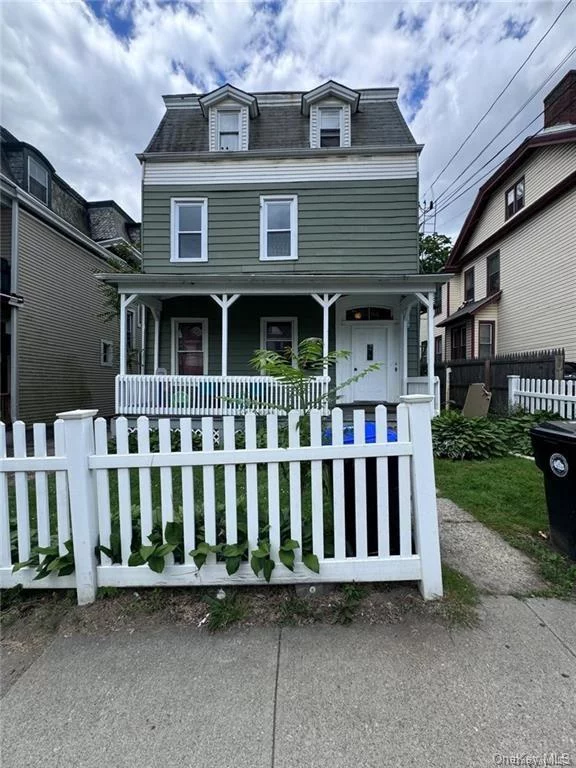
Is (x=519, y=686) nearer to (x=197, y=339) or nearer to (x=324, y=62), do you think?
(x=197, y=339)

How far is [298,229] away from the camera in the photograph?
996 centimetres

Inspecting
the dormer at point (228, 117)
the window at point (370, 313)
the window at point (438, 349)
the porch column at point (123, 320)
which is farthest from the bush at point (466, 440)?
the window at point (438, 349)

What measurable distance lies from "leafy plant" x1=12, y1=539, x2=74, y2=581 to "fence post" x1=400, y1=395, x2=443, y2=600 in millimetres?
2206

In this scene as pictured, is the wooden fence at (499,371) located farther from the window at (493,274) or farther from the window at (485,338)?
the window at (493,274)

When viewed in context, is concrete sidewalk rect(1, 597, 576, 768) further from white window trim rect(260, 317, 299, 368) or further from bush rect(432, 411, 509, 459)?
white window trim rect(260, 317, 299, 368)

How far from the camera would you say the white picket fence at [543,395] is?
710 cm

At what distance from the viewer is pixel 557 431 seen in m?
2.86

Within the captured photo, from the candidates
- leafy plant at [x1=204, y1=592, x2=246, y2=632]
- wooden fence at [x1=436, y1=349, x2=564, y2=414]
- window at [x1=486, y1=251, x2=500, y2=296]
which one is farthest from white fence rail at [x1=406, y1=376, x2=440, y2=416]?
window at [x1=486, y1=251, x2=500, y2=296]

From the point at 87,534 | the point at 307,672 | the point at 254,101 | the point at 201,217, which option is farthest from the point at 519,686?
the point at 254,101

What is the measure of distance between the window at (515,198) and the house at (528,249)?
3 centimetres

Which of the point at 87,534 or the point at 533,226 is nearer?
the point at 87,534

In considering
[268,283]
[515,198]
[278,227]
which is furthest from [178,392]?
[515,198]

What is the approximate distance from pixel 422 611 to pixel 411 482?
74cm

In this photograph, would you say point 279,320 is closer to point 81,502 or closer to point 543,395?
point 543,395
